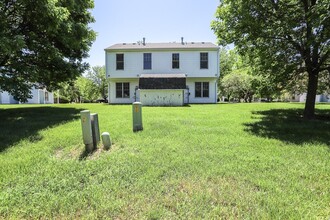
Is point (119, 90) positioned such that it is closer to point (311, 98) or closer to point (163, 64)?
point (163, 64)

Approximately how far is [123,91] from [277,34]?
17624 millimetres

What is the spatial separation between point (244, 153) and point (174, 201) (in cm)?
280

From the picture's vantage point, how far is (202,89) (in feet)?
79.4

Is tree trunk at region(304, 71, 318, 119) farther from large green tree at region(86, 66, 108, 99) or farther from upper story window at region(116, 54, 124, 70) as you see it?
large green tree at region(86, 66, 108, 99)

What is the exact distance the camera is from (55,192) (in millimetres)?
3627

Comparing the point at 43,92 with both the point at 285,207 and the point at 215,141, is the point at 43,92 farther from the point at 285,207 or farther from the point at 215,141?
the point at 285,207

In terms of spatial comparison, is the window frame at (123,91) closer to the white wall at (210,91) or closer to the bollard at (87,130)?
the white wall at (210,91)

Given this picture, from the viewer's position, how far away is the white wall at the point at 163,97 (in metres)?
20.1

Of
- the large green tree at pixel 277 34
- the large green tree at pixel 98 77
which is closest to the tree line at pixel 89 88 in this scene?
the large green tree at pixel 98 77

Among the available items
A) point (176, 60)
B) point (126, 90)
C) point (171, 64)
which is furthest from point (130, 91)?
point (176, 60)

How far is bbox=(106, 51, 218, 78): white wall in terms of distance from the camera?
76.9ft

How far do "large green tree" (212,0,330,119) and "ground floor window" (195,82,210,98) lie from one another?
1249 centimetres

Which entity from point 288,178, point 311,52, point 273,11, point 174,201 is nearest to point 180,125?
point 288,178

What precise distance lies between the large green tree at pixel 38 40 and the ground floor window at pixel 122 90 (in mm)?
9625
